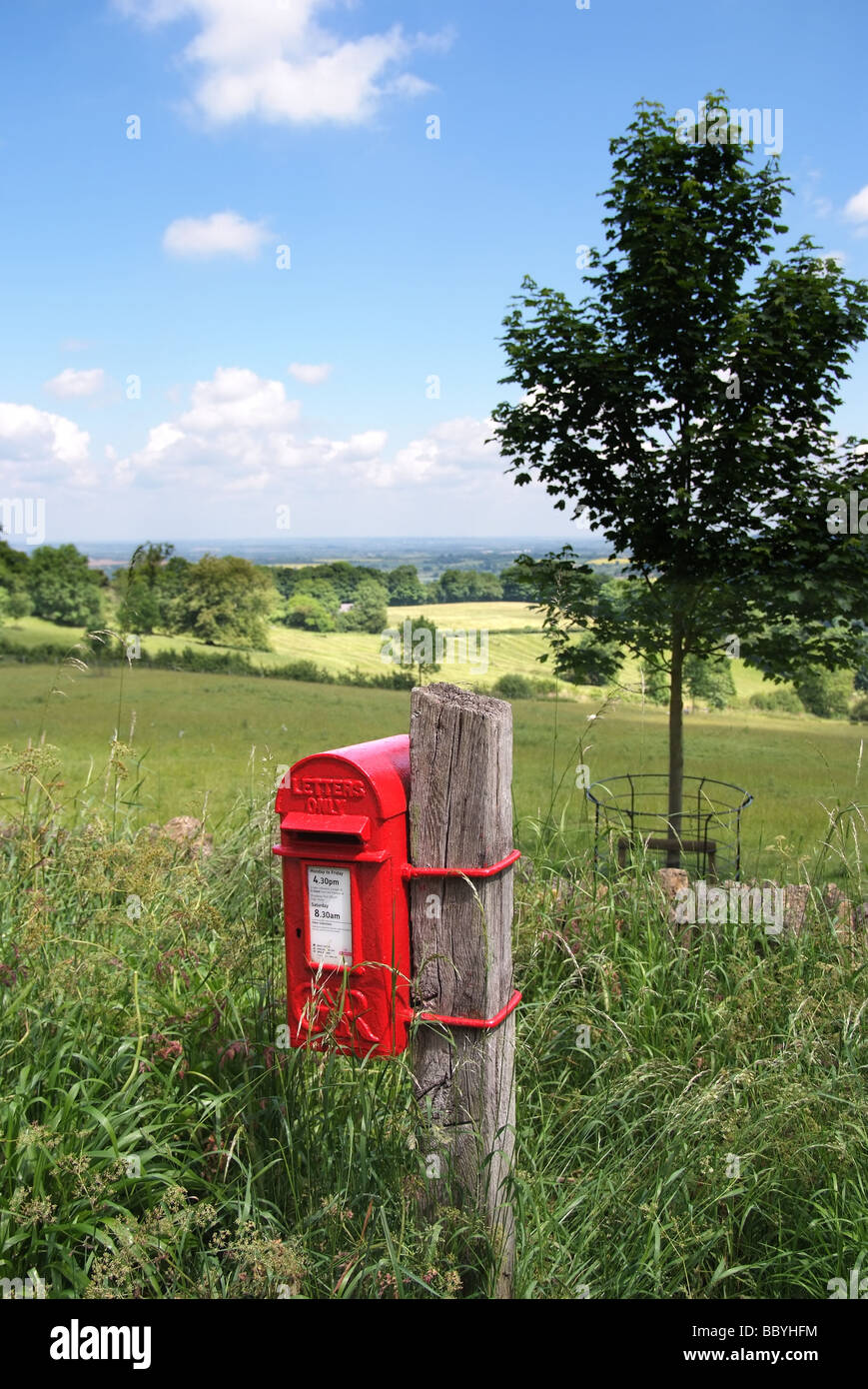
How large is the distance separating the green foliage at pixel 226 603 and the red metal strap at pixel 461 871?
16355 millimetres

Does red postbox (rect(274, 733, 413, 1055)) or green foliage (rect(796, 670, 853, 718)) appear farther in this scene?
green foliage (rect(796, 670, 853, 718))

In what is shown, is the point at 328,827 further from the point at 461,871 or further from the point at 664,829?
the point at 664,829

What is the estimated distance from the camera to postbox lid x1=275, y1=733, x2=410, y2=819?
7.23 ft

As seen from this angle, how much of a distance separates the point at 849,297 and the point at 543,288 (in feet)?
6.26

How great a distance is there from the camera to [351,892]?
2.26m

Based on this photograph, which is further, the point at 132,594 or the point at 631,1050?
the point at 132,594

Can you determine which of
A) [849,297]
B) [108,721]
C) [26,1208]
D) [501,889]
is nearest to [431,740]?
[501,889]

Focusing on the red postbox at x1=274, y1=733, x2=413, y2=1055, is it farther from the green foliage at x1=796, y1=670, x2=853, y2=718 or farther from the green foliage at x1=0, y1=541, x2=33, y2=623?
the green foliage at x1=0, y1=541, x2=33, y2=623

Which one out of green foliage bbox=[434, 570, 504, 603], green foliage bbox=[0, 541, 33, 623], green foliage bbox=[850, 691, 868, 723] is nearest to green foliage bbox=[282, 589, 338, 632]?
green foliage bbox=[434, 570, 504, 603]

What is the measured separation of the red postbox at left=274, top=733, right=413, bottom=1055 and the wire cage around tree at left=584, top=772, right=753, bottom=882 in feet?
6.60

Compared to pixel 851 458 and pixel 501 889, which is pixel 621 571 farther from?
pixel 501 889

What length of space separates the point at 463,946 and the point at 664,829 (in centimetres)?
398

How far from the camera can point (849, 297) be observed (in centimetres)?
563

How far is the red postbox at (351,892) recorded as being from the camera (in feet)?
7.27
